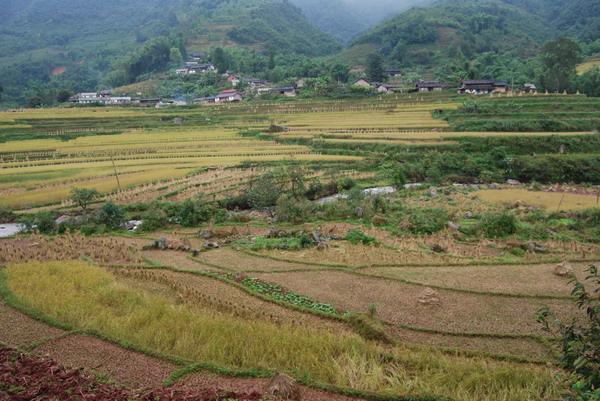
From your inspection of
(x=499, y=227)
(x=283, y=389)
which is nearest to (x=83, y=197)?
(x=283, y=389)

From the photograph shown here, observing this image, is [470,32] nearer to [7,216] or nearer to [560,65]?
[560,65]

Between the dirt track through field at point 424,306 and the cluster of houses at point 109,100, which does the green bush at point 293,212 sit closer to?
the dirt track through field at point 424,306

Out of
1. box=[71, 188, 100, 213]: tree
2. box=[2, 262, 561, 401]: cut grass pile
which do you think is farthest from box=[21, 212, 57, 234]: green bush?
box=[2, 262, 561, 401]: cut grass pile

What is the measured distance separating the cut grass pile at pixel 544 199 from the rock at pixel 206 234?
13.7 m

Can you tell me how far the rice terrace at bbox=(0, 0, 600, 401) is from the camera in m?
8.20

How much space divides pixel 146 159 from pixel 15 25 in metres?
A: 138

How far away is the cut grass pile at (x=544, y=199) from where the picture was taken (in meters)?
22.1

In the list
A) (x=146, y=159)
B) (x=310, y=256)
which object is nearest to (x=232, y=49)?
(x=146, y=159)

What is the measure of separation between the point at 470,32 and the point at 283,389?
90.5 m

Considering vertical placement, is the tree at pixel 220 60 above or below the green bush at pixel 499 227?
above

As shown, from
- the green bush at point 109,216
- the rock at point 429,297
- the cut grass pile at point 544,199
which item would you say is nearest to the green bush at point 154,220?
the green bush at point 109,216

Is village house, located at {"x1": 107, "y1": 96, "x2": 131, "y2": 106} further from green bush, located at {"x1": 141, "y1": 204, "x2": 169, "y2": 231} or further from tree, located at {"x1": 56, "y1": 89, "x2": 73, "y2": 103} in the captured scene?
green bush, located at {"x1": 141, "y1": 204, "x2": 169, "y2": 231}

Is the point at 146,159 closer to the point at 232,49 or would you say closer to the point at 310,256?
the point at 310,256

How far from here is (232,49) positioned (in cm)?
9050
